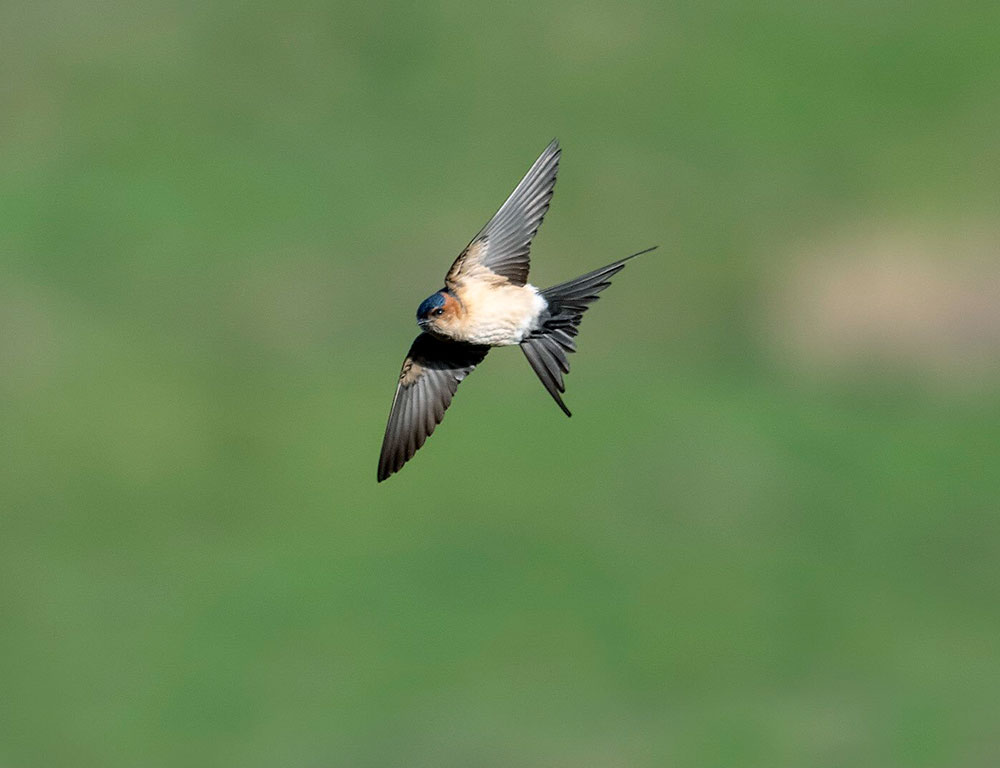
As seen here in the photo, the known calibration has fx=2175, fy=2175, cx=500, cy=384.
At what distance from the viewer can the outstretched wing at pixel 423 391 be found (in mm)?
7023

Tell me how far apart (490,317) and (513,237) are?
14.8 inches

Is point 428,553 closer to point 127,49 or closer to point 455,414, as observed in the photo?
point 455,414

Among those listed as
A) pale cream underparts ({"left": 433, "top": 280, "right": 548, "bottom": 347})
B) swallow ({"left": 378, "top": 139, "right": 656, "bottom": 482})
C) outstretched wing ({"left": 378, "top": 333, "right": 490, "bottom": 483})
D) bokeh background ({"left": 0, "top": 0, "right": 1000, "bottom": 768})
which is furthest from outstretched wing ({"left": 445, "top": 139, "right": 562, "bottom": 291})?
bokeh background ({"left": 0, "top": 0, "right": 1000, "bottom": 768})

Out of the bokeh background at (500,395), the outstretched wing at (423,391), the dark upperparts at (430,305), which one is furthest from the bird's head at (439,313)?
the bokeh background at (500,395)

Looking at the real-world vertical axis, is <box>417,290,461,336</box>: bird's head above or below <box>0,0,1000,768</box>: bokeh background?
below

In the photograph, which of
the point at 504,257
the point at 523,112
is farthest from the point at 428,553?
the point at 504,257

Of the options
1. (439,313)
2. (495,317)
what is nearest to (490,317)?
(495,317)

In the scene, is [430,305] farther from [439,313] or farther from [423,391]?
[423,391]

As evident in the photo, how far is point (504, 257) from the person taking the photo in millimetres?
7254

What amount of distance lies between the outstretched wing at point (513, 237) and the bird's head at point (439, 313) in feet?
0.69

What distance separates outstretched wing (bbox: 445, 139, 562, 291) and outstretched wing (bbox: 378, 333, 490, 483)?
27 cm

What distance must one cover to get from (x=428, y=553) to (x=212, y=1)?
1503 cm

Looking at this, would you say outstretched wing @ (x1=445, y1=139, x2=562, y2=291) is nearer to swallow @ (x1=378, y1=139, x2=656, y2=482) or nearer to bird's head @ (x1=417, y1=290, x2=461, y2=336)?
swallow @ (x1=378, y1=139, x2=656, y2=482)

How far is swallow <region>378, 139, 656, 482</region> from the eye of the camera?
6910mm
